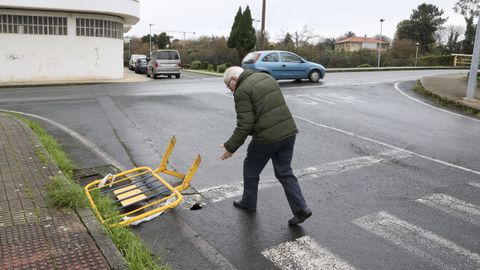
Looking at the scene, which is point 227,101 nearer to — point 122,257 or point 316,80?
point 316,80

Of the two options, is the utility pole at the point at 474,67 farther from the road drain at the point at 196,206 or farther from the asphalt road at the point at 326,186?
the road drain at the point at 196,206

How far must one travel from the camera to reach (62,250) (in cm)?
360

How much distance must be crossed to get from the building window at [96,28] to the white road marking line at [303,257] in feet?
75.3

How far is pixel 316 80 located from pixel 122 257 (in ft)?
60.6

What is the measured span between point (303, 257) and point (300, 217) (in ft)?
2.32

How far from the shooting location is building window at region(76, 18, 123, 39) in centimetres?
2409

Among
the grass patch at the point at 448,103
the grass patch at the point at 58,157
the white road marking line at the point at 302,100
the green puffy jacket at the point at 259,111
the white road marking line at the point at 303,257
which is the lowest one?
the white road marking line at the point at 303,257

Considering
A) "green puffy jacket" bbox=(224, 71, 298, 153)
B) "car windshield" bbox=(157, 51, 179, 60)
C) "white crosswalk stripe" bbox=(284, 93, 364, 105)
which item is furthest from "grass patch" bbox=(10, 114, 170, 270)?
"car windshield" bbox=(157, 51, 179, 60)

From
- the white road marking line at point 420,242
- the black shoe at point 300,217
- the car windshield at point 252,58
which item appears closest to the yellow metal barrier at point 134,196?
the black shoe at point 300,217

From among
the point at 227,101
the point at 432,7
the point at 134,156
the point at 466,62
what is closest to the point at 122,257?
the point at 134,156

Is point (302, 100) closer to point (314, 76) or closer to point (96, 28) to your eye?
point (314, 76)

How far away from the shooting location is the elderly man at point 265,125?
175 inches

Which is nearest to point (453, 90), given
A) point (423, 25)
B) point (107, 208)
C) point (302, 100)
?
point (302, 100)

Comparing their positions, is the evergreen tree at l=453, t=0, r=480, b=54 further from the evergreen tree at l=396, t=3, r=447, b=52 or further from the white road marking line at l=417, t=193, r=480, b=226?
the white road marking line at l=417, t=193, r=480, b=226
